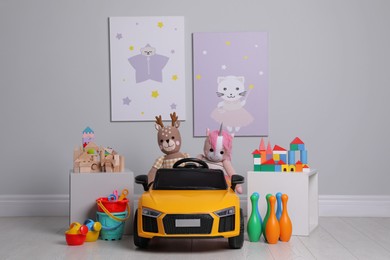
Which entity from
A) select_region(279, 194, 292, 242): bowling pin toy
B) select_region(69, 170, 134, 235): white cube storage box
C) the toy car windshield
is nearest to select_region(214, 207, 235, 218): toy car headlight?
the toy car windshield

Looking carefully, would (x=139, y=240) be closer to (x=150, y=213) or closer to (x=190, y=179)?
(x=150, y=213)

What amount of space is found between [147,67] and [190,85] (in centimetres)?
42

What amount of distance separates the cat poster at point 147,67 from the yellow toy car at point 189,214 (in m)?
1.49

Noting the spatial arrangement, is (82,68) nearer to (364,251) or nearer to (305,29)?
(305,29)

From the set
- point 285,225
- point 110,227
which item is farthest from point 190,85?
point 285,225

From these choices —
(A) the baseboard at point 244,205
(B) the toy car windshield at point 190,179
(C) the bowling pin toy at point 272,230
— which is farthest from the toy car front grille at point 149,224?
(A) the baseboard at point 244,205

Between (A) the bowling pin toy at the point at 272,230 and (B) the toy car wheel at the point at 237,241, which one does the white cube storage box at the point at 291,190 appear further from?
(B) the toy car wheel at the point at 237,241

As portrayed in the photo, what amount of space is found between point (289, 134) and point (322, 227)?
991 mm

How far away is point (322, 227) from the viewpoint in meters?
4.78

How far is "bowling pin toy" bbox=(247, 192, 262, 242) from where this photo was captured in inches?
163

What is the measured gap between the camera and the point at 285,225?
411 centimetres

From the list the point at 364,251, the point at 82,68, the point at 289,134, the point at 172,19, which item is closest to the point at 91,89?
the point at 82,68

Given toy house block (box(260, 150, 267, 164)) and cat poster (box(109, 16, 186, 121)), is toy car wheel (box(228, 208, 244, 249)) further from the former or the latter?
cat poster (box(109, 16, 186, 121))

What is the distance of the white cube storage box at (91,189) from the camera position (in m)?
4.46
